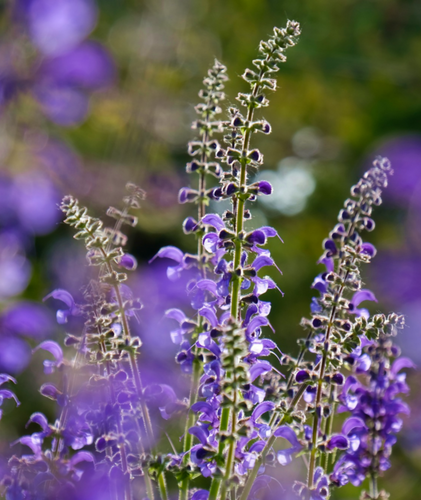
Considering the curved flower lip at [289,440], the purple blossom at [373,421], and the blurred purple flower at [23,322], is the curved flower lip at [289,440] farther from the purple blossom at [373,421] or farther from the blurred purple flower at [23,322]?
the blurred purple flower at [23,322]

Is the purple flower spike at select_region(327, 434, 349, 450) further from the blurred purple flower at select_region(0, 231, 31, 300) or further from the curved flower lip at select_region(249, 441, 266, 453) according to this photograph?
the blurred purple flower at select_region(0, 231, 31, 300)

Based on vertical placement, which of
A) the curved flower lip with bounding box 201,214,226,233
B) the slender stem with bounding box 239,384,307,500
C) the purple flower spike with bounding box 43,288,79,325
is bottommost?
A: the slender stem with bounding box 239,384,307,500

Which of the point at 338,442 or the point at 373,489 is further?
the point at 373,489

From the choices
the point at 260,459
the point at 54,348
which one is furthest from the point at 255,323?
the point at 54,348

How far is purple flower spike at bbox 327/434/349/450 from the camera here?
80 centimetres

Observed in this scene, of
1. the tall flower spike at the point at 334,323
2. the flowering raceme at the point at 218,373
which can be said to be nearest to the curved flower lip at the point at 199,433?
the flowering raceme at the point at 218,373

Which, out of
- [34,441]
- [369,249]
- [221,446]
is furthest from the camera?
[369,249]

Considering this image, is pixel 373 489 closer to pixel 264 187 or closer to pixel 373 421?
pixel 373 421

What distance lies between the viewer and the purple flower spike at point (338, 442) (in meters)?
0.80

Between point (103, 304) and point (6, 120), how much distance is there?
11.3 inches

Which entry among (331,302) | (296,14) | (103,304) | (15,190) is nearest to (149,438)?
(103,304)

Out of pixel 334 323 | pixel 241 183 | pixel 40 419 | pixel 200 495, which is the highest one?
pixel 241 183

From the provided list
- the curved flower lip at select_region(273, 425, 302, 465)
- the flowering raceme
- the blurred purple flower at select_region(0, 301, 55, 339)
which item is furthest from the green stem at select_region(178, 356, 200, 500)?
the blurred purple flower at select_region(0, 301, 55, 339)

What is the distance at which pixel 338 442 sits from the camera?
2.66ft
